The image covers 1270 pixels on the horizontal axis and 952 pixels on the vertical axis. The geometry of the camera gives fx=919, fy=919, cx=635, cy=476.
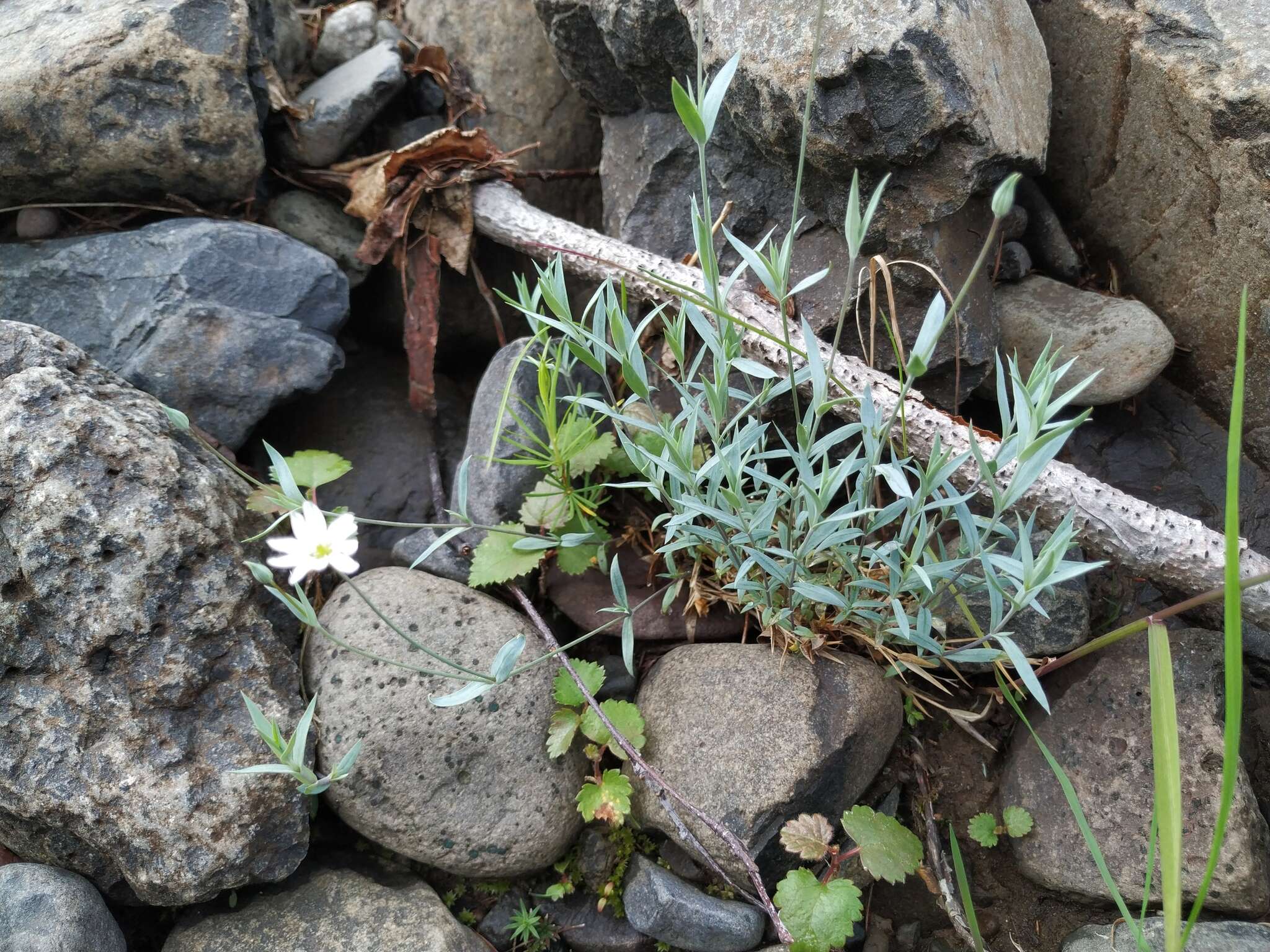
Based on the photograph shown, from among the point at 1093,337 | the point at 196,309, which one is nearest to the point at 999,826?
the point at 1093,337

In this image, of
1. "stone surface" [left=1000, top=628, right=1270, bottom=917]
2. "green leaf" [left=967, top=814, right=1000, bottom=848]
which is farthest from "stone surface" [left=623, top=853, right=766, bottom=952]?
"stone surface" [left=1000, top=628, right=1270, bottom=917]

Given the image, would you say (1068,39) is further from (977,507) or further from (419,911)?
(419,911)

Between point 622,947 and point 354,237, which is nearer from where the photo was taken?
point 622,947

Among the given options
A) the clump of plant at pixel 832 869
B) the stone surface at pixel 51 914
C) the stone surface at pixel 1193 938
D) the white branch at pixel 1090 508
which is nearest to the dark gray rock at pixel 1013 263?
the white branch at pixel 1090 508

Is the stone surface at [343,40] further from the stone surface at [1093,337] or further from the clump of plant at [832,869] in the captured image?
the clump of plant at [832,869]

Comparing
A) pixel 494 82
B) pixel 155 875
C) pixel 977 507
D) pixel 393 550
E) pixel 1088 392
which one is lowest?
pixel 155 875

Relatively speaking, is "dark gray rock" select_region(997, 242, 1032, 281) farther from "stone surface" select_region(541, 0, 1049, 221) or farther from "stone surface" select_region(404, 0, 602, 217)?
"stone surface" select_region(404, 0, 602, 217)

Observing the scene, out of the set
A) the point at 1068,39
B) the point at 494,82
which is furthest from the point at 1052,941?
the point at 494,82
